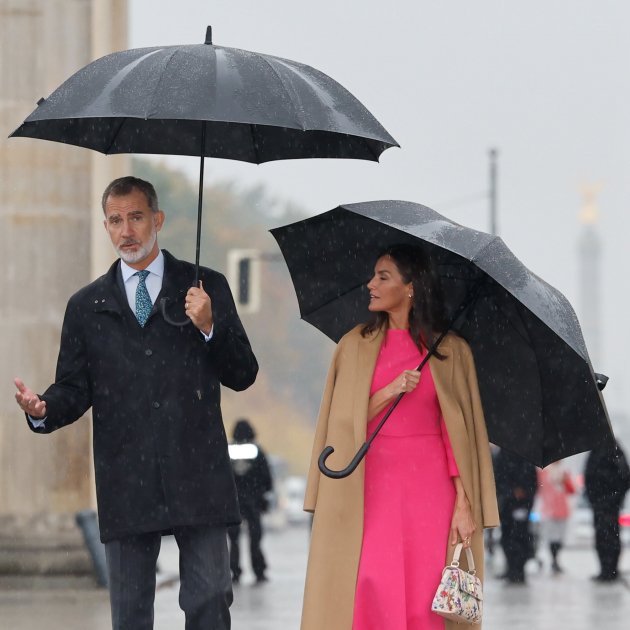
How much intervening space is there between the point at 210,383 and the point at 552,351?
4.27 ft


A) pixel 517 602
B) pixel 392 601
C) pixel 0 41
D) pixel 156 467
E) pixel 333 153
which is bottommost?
pixel 517 602

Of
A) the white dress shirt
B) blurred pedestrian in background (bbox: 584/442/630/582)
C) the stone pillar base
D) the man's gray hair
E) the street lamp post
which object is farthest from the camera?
the street lamp post

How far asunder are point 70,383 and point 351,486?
1.18 meters

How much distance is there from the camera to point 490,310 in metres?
7.21

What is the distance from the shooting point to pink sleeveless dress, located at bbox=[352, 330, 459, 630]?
7.00 meters

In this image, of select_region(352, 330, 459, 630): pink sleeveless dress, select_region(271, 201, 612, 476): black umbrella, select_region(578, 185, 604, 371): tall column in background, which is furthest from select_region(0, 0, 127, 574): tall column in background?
select_region(578, 185, 604, 371): tall column in background

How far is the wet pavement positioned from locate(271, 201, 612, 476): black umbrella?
4937 millimetres

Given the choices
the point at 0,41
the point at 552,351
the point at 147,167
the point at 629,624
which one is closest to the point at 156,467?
the point at 552,351

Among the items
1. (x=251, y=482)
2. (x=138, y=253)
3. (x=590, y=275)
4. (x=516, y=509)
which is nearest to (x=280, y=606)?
(x=251, y=482)

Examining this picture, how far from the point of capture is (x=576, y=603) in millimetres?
15727

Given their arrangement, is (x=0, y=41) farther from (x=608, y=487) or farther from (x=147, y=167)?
(x=147, y=167)

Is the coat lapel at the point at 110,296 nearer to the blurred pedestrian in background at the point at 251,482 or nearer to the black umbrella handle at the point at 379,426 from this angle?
the black umbrella handle at the point at 379,426

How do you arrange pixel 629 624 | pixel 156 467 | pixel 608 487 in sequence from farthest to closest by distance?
pixel 608 487 < pixel 629 624 < pixel 156 467

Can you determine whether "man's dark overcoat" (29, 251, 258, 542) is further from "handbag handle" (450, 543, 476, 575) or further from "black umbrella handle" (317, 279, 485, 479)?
"handbag handle" (450, 543, 476, 575)
